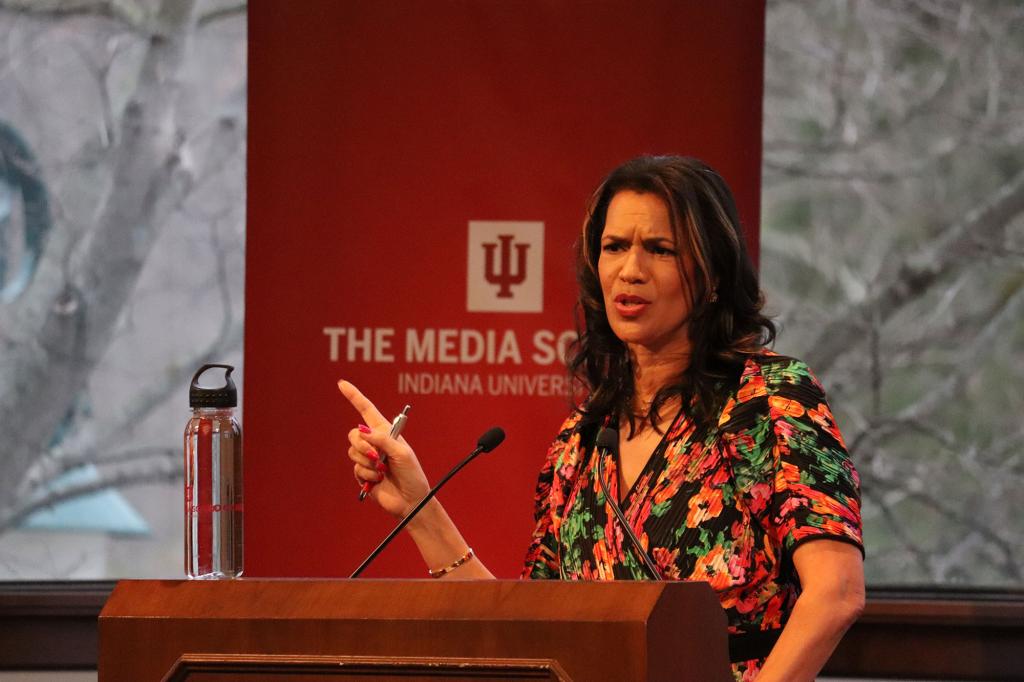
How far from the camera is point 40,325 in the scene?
3.73m

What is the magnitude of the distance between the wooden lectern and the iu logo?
131cm

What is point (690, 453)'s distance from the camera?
1.80 m

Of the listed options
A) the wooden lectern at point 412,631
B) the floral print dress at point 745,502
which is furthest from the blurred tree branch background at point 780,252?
the wooden lectern at point 412,631

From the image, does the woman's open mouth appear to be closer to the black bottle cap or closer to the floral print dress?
the floral print dress

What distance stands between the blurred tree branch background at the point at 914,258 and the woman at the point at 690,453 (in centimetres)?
190

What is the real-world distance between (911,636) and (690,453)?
128 centimetres

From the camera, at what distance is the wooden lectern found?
1155 mm

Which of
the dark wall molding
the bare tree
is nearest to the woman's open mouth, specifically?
the dark wall molding

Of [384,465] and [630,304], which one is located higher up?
[630,304]

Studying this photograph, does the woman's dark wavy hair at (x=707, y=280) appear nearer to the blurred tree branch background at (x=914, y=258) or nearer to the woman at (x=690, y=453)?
the woman at (x=690, y=453)

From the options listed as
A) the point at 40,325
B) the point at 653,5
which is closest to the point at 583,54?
the point at 653,5

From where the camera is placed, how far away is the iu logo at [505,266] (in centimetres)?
254

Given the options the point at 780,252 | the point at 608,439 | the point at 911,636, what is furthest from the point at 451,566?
the point at 780,252

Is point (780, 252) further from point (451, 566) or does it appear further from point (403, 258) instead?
point (451, 566)
